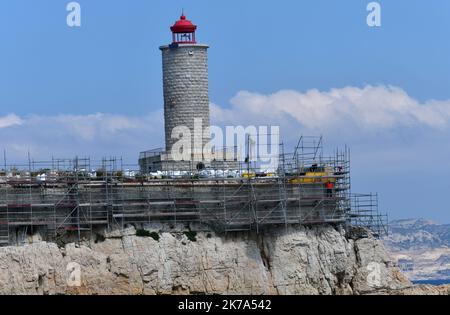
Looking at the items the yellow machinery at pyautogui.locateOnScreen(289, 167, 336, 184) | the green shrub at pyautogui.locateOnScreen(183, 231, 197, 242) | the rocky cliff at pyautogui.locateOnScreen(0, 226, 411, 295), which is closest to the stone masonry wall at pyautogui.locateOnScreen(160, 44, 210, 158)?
the yellow machinery at pyautogui.locateOnScreen(289, 167, 336, 184)

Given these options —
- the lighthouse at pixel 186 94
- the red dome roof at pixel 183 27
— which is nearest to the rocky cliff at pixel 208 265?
the lighthouse at pixel 186 94

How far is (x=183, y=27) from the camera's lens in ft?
224

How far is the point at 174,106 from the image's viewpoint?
68.3 m

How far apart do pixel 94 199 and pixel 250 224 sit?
649cm

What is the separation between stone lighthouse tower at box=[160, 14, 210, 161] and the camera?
223ft

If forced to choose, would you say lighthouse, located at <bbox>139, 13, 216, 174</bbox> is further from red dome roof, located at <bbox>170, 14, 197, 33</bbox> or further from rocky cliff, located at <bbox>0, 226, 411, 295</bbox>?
rocky cliff, located at <bbox>0, 226, 411, 295</bbox>

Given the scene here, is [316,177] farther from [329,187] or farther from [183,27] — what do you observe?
[183,27]

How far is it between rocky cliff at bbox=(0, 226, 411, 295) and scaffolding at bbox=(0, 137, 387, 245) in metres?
0.66

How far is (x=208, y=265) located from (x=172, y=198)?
2.99 metres

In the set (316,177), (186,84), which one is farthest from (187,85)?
(316,177)
